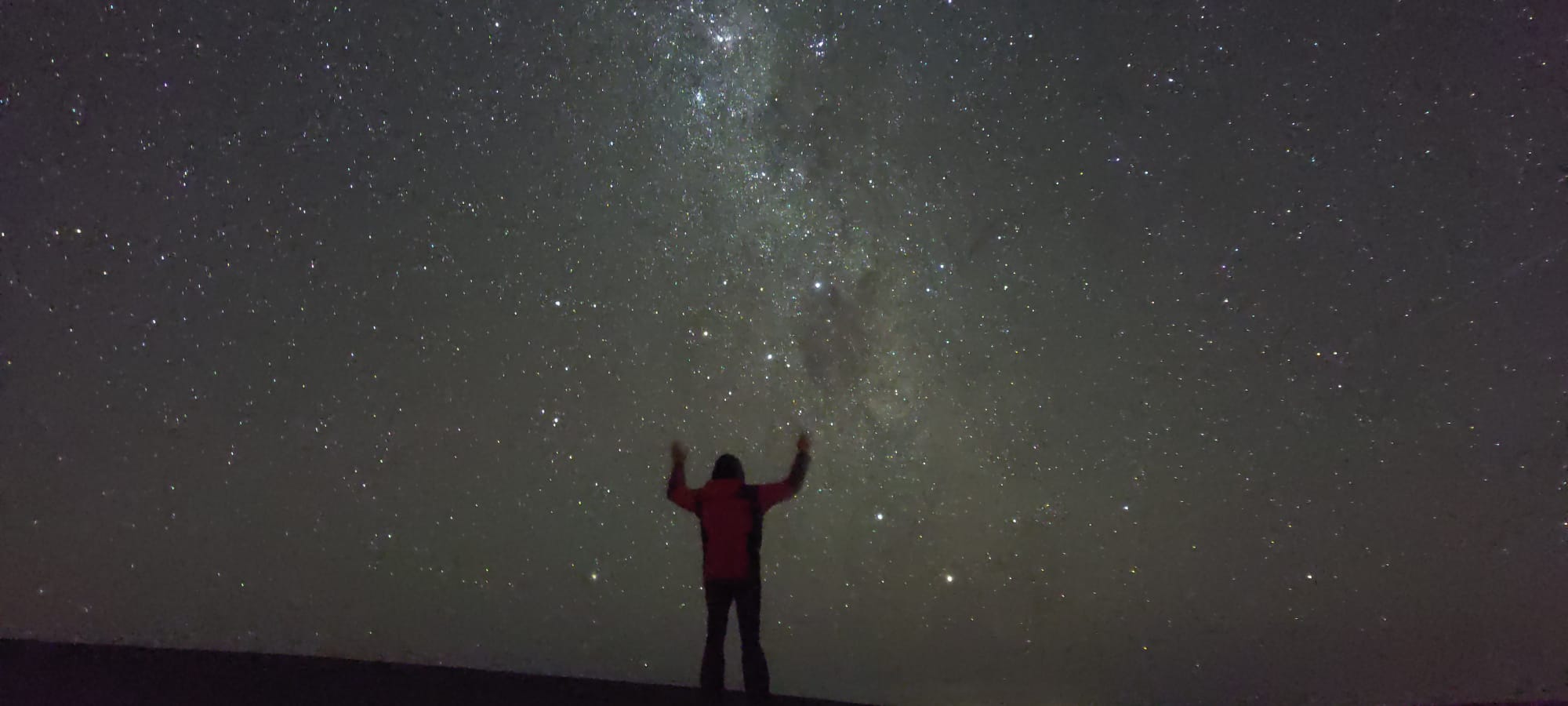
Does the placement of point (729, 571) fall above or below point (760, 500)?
below

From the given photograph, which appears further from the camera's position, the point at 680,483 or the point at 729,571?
the point at 680,483

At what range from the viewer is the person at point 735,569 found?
3.82m

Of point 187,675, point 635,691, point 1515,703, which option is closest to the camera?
point 1515,703

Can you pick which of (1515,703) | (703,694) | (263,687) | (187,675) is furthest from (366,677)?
(1515,703)

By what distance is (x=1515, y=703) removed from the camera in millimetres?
3424

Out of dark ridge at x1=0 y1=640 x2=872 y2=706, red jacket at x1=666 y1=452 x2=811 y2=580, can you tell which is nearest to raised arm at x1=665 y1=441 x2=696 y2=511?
red jacket at x1=666 y1=452 x2=811 y2=580

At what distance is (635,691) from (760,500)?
120 centimetres

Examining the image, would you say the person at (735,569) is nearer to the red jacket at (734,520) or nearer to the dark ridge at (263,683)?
the red jacket at (734,520)

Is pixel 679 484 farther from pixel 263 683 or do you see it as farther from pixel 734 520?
pixel 263 683

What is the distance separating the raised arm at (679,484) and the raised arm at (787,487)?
0.33 meters

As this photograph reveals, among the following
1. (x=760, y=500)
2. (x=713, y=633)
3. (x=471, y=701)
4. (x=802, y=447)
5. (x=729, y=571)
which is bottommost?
(x=471, y=701)

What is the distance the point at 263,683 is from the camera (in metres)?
3.86

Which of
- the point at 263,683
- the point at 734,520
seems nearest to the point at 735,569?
the point at 734,520

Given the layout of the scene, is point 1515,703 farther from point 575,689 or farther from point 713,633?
point 575,689
